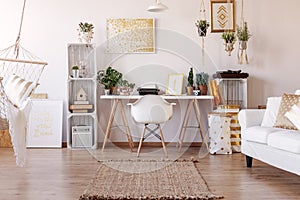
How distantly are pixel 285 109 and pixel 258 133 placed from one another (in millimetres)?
405

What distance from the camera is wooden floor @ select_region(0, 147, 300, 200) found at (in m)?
3.17

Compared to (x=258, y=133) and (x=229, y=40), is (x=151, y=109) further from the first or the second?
(x=229, y=40)

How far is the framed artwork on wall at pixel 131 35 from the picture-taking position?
5.76 m

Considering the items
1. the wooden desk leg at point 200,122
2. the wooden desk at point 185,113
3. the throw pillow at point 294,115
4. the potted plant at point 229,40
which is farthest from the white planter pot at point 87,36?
the throw pillow at point 294,115

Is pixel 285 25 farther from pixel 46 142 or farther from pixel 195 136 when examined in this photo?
pixel 46 142

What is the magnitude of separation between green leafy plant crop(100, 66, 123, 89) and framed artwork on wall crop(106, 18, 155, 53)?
0.37 meters

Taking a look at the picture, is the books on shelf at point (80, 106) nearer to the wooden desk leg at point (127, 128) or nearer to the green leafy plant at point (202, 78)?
the wooden desk leg at point (127, 128)

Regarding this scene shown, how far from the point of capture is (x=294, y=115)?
12.6 ft

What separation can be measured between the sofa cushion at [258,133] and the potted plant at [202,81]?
4.59ft

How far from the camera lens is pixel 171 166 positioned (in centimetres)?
423

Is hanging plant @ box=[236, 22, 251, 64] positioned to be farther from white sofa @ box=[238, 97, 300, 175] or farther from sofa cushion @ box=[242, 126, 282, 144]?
sofa cushion @ box=[242, 126, 282, 144]

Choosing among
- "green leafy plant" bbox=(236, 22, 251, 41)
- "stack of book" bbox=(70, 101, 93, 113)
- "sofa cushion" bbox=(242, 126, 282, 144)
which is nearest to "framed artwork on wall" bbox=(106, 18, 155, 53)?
"stack of book" bbox=(70, 101, 93, 113)

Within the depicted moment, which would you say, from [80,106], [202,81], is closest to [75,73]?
[80,106]

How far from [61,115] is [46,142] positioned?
16.9 inches
